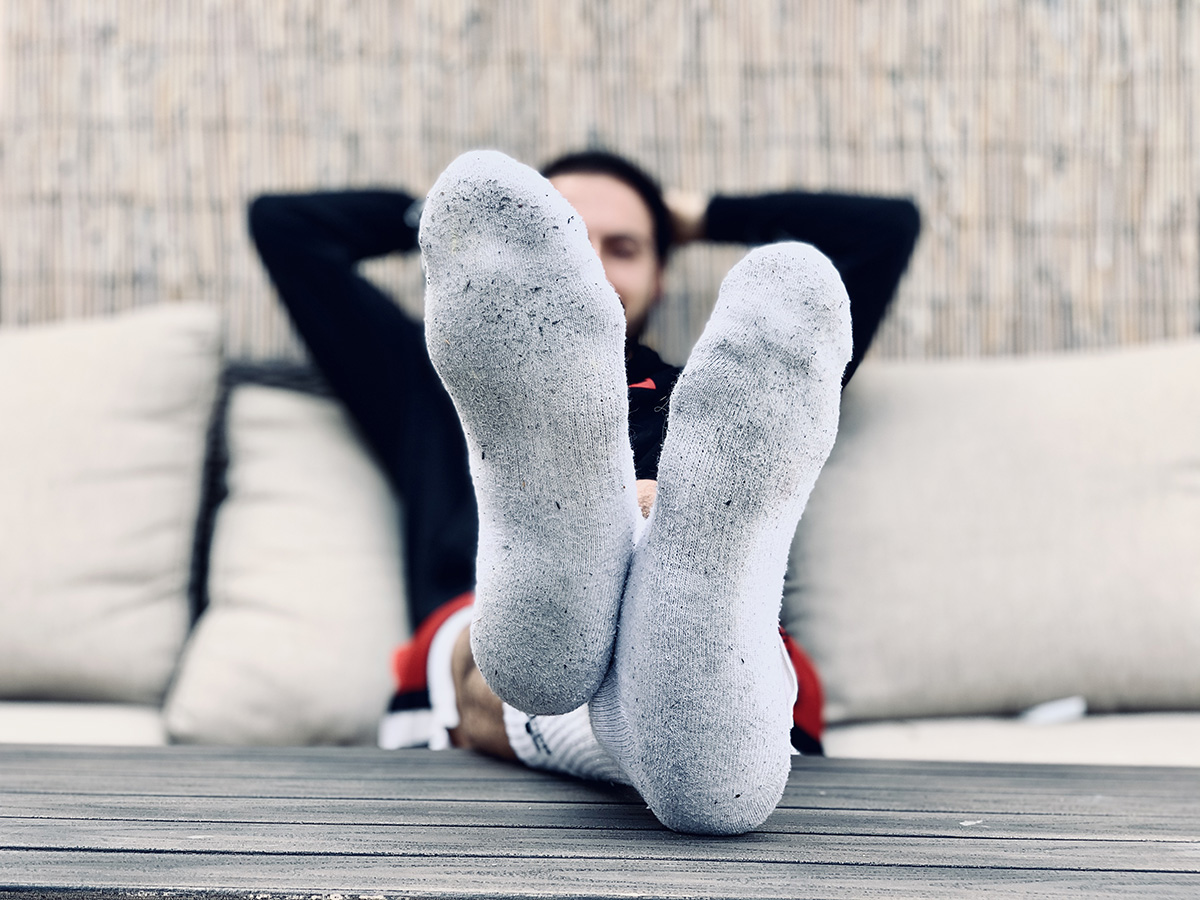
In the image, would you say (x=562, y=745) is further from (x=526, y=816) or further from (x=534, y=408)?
(x=534, y=408)

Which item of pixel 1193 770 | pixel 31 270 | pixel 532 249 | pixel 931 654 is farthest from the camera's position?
pixel 31 270

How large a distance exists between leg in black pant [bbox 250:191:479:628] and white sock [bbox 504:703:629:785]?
0.30 m

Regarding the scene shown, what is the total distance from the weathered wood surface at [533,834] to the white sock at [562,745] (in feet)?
0.05

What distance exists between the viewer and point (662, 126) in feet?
4.23

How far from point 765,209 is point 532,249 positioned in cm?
68

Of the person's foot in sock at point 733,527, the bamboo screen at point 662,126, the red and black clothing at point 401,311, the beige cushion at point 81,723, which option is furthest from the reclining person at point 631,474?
the bamboo screen at point 662,126

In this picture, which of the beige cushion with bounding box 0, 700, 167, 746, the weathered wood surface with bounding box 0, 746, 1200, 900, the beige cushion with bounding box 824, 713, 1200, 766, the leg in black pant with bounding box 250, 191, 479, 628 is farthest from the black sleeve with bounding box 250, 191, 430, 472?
the beige cushion with bounding box 824, 713, 1200, 766

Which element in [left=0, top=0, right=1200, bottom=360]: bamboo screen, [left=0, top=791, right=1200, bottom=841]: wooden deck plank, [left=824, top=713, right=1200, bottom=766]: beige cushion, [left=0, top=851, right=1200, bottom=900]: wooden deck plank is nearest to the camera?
[left=0, top=851, right=1200, bottom=900]: wooden deck plank

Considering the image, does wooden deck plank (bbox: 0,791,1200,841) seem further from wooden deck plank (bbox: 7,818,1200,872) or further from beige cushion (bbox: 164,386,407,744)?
beige cushion (bbox: 164,386,407,744)

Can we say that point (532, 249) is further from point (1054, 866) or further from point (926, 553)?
point (926, 553)

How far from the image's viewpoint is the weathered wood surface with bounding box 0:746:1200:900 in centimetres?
40

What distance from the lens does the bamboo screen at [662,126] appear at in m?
1.26

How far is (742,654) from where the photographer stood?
43cm

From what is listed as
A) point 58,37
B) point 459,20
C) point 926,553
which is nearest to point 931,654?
point 926,553
